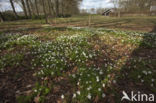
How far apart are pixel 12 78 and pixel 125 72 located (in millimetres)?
3528

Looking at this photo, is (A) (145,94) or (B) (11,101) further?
(A) (145,94)

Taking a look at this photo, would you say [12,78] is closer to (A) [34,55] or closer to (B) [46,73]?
(B) [46,73]

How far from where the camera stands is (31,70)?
3.29 metres

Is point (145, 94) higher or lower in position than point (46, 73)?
lower

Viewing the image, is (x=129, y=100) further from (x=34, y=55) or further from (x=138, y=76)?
(x=34, y=55)

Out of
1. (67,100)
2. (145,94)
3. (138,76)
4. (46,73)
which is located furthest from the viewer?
(46,73)

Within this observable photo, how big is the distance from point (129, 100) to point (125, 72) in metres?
1.09

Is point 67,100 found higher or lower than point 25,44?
lower

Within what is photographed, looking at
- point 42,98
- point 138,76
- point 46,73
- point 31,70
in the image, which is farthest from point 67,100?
point 138,76

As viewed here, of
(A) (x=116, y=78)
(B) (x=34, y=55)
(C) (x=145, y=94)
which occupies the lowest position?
(C) (x=145, y=94)

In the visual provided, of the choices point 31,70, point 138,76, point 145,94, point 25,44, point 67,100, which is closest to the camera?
point 67,100

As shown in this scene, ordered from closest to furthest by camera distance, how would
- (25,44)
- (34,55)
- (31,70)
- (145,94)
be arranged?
(145,94), (31,70), (34,55), (25,44)

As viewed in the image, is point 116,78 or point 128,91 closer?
point 128,91

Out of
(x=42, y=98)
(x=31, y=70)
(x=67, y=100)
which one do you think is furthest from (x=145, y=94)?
(x=31, y=70)
